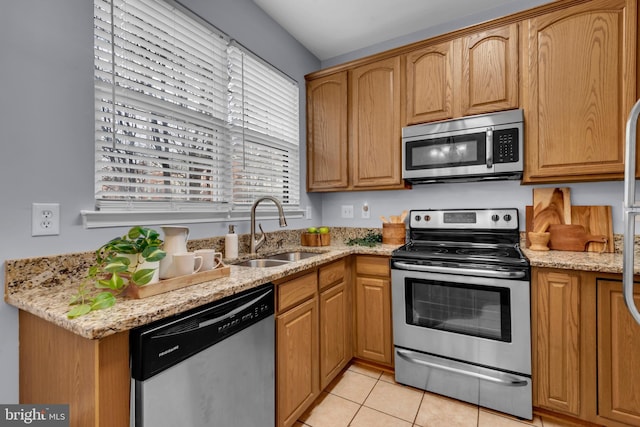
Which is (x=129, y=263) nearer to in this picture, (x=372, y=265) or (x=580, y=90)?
(x=372, y=265)

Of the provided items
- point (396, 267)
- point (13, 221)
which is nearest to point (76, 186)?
point (13, 221)

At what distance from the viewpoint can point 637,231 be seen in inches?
73.9

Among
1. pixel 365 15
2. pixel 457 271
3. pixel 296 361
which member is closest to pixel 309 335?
pixel 296 361

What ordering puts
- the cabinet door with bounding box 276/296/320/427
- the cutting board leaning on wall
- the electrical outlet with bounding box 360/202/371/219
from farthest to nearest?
the electrical outlet with bounding box 360/202/371/219 → the cutting board leaning on wall → the cabinet door with bounding box 276/296/320/427

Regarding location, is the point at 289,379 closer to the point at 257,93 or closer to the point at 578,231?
the point at 257,93

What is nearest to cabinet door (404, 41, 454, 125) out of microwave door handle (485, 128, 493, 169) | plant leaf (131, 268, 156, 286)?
microwave door handle (485, 128, 493, 169)

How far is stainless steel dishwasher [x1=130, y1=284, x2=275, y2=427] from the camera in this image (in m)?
0.89

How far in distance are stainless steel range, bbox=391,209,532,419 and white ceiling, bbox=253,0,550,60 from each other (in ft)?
5.25

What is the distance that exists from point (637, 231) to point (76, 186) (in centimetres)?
309

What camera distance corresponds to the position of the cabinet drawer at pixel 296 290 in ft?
4.93

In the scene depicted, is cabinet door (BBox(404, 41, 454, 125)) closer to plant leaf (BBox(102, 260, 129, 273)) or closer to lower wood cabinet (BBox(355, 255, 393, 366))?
lower wood cabinet (BBox(355, 255, 393, 366))

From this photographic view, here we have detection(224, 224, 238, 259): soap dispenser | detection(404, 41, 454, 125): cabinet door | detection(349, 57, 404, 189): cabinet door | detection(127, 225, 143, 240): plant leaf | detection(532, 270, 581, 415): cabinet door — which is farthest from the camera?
detection(349, 57, 404, 189): cabinet door

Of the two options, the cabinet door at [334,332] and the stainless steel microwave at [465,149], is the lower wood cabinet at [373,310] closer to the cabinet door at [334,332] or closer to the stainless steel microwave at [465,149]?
the cabinet door at [334,332]

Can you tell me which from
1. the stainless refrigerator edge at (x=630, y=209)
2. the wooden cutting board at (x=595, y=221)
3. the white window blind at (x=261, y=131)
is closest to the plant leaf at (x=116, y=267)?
the white window blind at (x=261, y=131)
